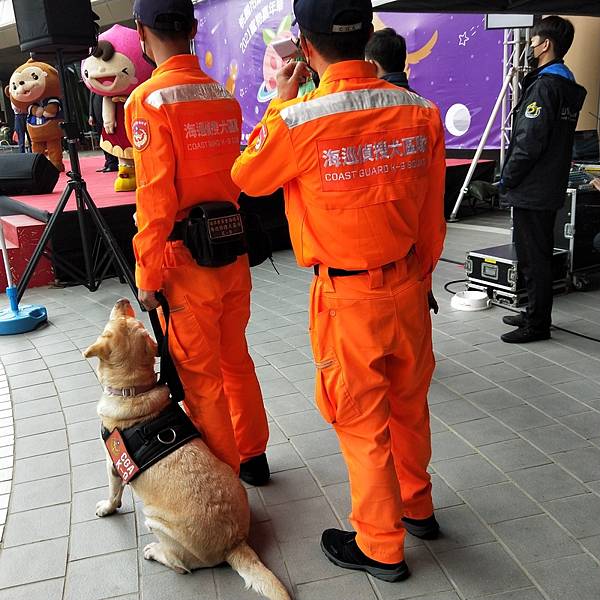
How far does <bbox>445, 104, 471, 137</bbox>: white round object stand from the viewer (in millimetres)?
8291

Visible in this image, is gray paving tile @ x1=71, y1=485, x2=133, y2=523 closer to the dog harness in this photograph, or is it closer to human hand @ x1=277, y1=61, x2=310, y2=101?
the dog harness

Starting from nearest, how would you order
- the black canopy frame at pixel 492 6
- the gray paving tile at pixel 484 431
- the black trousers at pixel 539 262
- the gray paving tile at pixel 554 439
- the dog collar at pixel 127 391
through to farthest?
1. the dog collar at pixel 127 391
2. the gray paving tile at pixel 554 439
3. the gray paving tile at pixel 484 431
4. the black canopy frame at pixel 492 6
5. the black trousers at pixel 539 262

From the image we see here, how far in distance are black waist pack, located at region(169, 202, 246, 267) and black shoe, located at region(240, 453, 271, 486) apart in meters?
0.90

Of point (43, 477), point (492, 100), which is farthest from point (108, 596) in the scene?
point (492, 100)

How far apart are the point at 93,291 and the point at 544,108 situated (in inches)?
163

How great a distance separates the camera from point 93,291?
5816mm

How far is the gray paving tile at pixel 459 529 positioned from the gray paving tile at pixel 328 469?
46 centimetres

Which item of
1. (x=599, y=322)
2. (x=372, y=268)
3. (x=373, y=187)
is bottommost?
(x=599, y=322)

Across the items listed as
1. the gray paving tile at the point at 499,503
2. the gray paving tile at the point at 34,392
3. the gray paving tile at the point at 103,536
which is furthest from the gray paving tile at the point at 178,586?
the gray paving tile at the point at 34,392

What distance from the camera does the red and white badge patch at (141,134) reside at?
209 cm

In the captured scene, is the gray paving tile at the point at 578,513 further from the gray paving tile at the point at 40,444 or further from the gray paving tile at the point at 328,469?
the gray paving tile at the point at 40,444

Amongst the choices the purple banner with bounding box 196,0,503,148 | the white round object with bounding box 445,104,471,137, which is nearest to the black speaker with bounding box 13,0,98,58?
the purple banner with bounding box 196,0,503,148

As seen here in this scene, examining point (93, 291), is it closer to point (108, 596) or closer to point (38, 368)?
point (38, 368)

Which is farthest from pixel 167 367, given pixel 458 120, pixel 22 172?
pixel 458 120
